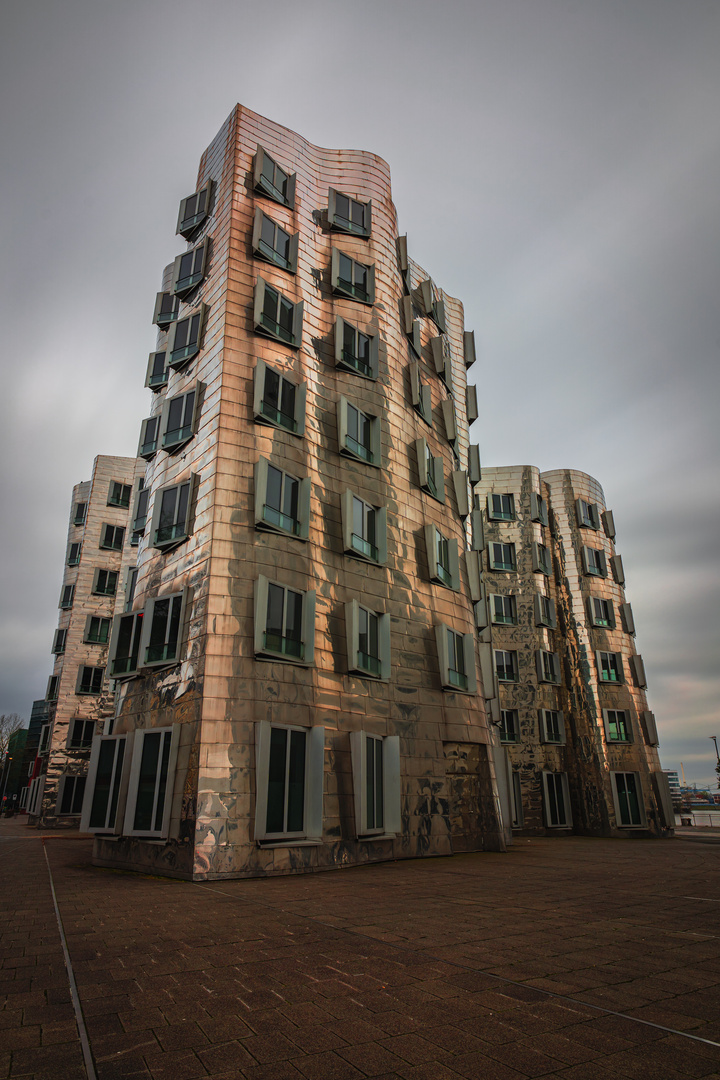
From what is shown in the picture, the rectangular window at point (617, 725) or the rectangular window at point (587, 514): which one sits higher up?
the rectangular window at point (587, 514)

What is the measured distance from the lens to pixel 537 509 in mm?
42875

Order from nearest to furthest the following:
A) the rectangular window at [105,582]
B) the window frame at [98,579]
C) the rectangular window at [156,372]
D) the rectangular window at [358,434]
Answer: the rectangular window at [358,434] → the rectangular window at [156,372] → the window frame at [98,579] → the rectangular window at [105,582]

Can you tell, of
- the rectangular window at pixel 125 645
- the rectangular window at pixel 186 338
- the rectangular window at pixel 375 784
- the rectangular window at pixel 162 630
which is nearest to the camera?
the rectangular window at pixel 162 630

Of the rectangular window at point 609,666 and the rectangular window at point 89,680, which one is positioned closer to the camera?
the rectangular window at point 609,666

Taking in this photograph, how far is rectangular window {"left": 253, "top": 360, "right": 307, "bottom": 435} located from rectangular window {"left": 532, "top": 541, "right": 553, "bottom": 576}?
978 inches

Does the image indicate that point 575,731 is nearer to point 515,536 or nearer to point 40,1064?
point 515,536

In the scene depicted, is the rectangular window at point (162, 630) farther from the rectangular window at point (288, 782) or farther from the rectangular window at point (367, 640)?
the rectangular window at point (367, 640)

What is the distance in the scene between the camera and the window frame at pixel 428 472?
25.2 meters

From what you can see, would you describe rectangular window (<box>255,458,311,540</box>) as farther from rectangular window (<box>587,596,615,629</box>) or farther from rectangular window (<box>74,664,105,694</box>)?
rectangular window (<box>74,664,105,694</box>)

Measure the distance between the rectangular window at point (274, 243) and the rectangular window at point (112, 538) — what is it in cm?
3448

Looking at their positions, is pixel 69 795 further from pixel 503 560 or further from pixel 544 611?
pixel 544 611

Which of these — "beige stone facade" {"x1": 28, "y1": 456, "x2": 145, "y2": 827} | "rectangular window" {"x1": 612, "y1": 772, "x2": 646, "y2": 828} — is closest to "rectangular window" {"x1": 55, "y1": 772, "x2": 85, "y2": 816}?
"beige stone facade" {"x1": 28, "y1": 456, "x2": 145, "y2": 827}

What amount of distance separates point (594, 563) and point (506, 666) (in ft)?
33.4

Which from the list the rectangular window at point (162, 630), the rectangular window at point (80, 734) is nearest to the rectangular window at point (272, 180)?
the rectangular window at point (162, 630)
